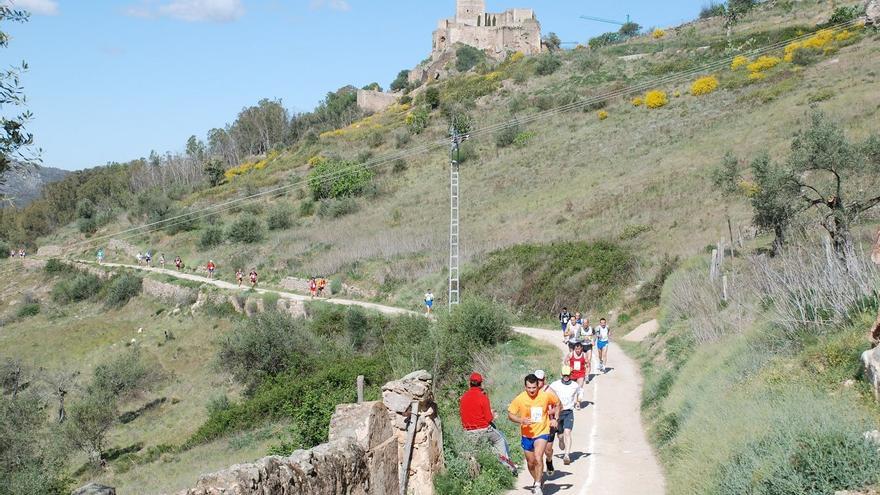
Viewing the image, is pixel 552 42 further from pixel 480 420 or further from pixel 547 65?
pixel 480 420

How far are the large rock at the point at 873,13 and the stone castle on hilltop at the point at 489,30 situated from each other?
59.3m

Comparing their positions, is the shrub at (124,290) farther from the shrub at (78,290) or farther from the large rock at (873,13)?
the large rock at (873,13)

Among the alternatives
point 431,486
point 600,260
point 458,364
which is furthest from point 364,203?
point 431,486

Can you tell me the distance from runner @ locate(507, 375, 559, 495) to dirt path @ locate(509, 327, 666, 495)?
0.89m

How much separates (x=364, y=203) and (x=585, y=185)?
2072cm

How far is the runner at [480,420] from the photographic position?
37.4 feet

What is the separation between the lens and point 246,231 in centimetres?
6203

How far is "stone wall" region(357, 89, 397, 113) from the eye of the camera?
404 feet

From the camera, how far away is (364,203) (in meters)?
64.8

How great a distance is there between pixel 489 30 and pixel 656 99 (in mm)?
66005

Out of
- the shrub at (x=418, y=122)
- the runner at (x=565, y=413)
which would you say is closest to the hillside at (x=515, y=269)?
the shrub at (x=418, y=122)

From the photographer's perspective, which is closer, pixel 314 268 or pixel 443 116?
pixel 314 268

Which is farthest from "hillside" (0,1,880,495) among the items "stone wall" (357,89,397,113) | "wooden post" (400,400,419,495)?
"stone wall" (357,89,397,113)

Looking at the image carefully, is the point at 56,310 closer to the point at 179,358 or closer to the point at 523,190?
the point at 179,358
